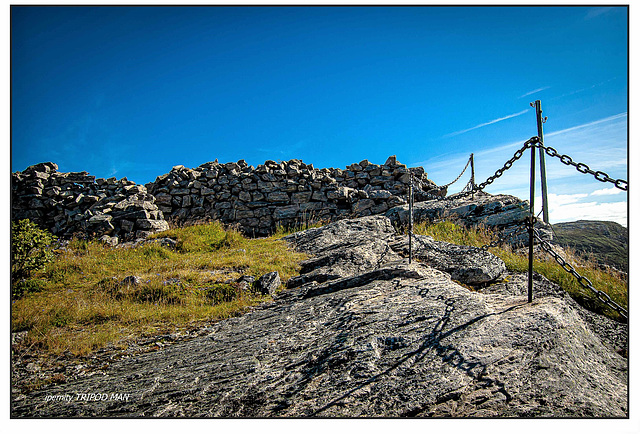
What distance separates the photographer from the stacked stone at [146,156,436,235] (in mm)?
13711

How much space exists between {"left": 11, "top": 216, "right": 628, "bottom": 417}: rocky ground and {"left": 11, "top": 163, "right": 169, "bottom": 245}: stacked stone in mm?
8405

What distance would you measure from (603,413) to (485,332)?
0.86m

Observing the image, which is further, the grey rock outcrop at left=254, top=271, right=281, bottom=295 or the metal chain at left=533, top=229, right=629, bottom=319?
the grey rock outcrop at left=254, top=271, right=281, bottom=295

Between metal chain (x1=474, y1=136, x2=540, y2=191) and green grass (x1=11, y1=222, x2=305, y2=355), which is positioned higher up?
metal chain (x1=474, y1=136, x2=540, y2=191)

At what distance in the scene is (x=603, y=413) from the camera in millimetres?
2168

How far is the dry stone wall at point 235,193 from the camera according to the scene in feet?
44.8

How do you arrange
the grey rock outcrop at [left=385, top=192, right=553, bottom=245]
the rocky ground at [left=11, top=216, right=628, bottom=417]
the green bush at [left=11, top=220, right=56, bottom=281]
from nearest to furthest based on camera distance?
the rocky ground at [left=11, top=216, right=628, bottom=417]
the green bush at [left=11, top=220, right=56, bottom=281]
the grey rock outcrop at [left=385, top=192, right=553, bottom=245]

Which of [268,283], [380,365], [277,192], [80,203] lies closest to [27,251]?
[268,283]

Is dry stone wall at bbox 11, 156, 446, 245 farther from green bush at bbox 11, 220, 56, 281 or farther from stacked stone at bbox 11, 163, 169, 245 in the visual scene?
green bush at bbox 11, 220, 56, 281

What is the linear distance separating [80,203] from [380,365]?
51.6 feet

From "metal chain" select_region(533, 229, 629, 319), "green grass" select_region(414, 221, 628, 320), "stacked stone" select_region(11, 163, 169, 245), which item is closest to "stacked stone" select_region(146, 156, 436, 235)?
"stacked stone" select_region(11, 163, 169, 245)

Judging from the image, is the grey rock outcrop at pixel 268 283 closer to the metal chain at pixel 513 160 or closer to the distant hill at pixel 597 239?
the metal chain at pixel 513 160

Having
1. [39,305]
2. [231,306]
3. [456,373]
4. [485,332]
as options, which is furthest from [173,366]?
[39,305]

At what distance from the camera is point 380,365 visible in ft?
8.64
